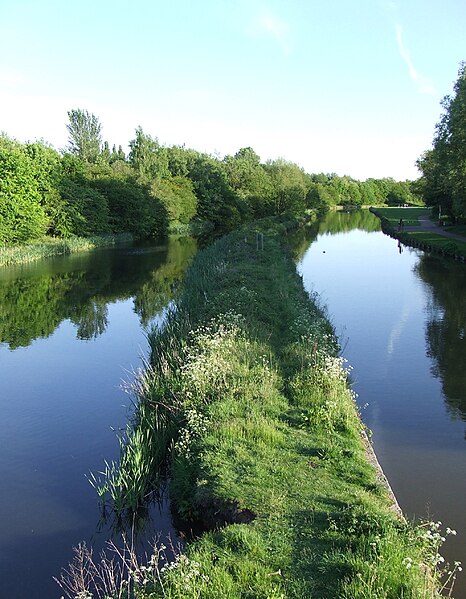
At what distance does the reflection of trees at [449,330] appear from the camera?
44.7 feet

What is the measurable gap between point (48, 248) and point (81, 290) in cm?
1735

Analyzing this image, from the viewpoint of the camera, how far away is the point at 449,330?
A: 763 inches

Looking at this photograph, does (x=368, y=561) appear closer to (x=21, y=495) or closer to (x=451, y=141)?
(x=21, y=495)

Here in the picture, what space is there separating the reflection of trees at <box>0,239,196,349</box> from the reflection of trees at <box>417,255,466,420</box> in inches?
454

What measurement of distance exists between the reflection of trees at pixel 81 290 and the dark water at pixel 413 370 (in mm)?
9214

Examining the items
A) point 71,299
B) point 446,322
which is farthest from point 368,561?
point 71,299

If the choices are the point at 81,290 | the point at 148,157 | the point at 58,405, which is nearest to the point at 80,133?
the point at 148,157

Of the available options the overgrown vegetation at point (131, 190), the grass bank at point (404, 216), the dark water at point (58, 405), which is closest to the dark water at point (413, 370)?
the dark water at point (58, 405)

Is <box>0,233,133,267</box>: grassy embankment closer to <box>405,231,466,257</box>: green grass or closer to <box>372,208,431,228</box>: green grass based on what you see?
<box>405,231,466,257</box>: green grass

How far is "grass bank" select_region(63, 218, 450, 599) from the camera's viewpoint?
5289 millimetres

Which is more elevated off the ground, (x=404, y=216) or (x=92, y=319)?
(x=404, y=216)

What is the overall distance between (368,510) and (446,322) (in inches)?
626

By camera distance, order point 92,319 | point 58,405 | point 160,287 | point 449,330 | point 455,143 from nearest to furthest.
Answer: point 58,405, point 449,330, point 92,319, point 160,287, point 455,143

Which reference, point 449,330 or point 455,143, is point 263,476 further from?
point 455,143
